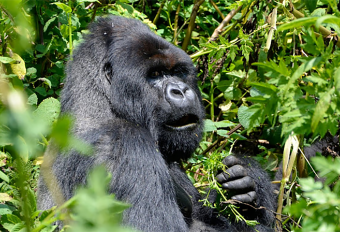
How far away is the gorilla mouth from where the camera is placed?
2803 millimetres

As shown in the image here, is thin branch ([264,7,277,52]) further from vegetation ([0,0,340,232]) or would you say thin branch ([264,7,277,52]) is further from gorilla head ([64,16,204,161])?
gorilla head ([64,16,204,161])

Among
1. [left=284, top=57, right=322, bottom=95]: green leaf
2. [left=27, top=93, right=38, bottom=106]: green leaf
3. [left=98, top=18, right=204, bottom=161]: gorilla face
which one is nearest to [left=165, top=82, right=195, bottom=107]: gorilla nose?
[left=98, top=18, right=204, bottom=161]: gorilla face

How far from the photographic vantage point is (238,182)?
2998 mm

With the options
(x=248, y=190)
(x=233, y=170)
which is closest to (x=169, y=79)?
(x=233, y=170)

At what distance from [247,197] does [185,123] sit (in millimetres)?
689

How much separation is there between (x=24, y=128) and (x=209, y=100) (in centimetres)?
398

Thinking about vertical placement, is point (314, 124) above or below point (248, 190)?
above

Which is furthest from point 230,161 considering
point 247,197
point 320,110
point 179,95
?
point 320,110

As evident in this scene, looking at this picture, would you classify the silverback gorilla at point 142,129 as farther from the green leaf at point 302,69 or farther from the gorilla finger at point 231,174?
the green leaf at point 302,69

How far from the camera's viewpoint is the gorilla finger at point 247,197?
3021 millimetres

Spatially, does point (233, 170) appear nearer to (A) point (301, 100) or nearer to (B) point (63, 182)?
(B) point (63, 182)

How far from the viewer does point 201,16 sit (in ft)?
16.7

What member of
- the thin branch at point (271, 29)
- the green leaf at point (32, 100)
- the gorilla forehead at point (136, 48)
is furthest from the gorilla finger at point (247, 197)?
the green leaf at point (32, 100)

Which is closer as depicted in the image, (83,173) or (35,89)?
(83,173)
